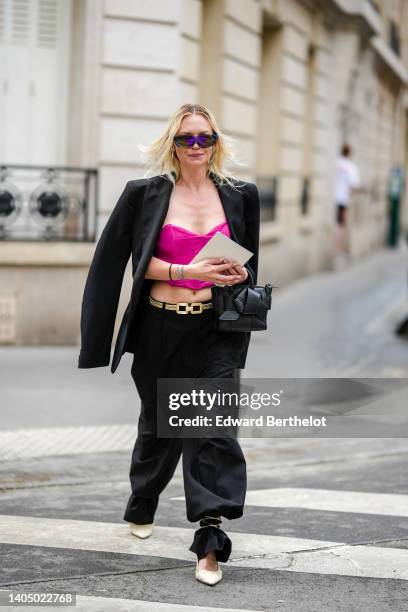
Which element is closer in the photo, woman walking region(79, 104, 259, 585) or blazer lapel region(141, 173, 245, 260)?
woman walking region(79, 104, 259, 585)

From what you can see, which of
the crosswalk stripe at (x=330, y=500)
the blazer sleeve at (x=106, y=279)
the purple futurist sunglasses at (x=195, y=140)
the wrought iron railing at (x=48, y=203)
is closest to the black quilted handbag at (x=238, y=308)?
the blazer sleeve at (x=106, y=279)

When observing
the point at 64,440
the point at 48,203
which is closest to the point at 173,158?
the point at 64,440

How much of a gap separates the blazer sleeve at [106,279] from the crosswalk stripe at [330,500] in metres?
1.48

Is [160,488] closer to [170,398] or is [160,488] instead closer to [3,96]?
[170,398]

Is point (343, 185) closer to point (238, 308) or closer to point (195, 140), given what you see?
point (195, 140)

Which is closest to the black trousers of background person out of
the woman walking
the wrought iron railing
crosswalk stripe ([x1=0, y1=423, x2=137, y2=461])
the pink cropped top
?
the woman walking

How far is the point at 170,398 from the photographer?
521cm

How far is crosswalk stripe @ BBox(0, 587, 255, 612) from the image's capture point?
14.9ft

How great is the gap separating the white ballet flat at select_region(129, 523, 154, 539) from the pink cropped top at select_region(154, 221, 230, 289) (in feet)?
3.80

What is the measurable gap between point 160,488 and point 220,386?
0.63 m

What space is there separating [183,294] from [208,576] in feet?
3.69

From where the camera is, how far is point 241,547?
18.0ft

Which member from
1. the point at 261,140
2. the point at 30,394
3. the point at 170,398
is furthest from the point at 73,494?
the point at 261,140

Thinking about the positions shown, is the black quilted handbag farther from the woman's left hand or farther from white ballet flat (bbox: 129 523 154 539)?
white ballet flat (bbox: 129 523 154 539)
